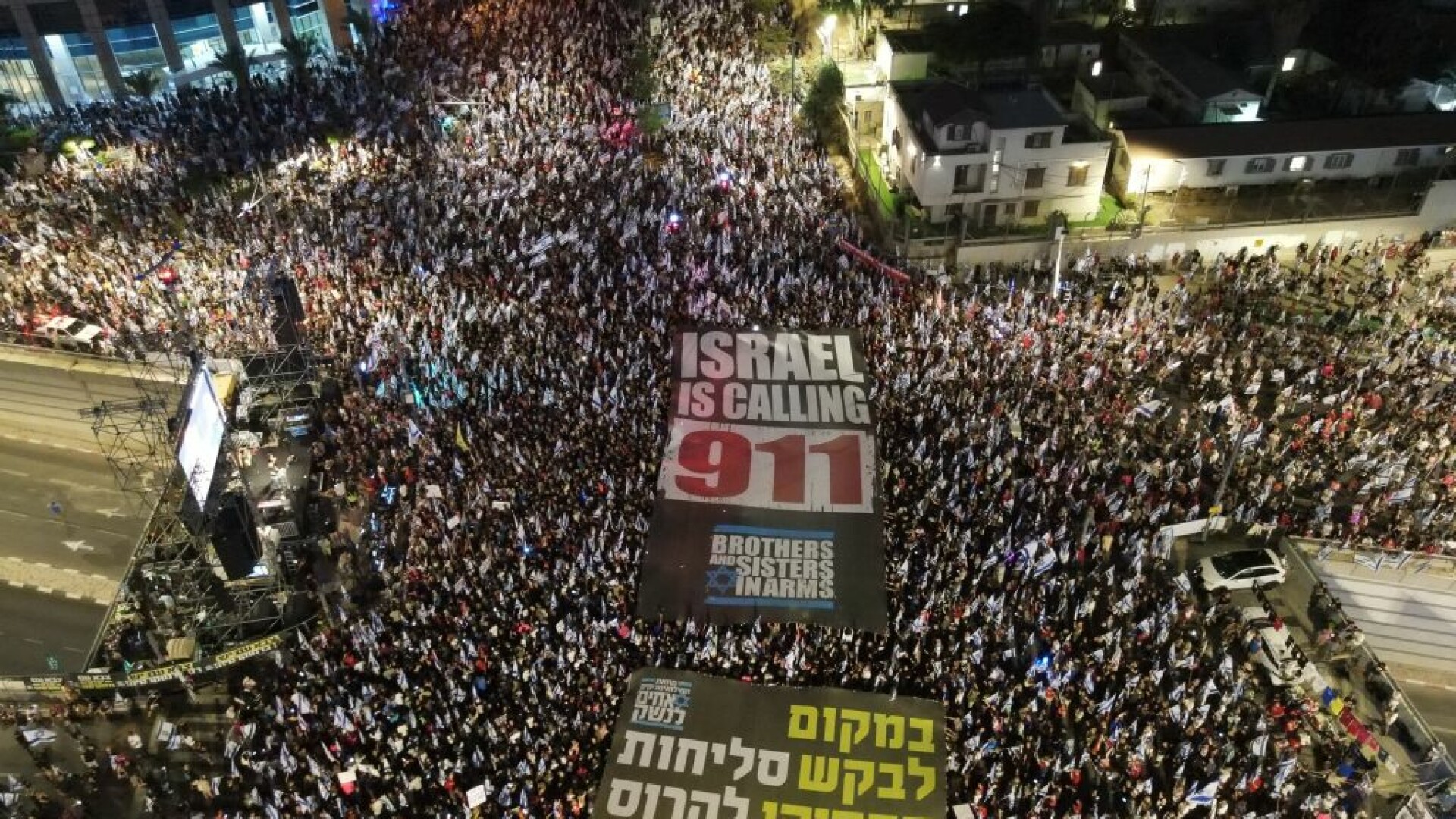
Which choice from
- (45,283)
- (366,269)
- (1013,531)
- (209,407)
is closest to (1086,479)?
(1013,531)

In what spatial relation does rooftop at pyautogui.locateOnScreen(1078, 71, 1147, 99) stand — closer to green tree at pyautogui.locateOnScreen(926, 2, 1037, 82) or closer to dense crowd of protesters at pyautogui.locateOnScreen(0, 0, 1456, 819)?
green tree at pyautogui.locateOnScreen(926, 2, 1037, 82)

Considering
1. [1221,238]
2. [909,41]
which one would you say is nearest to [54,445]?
[909,41]

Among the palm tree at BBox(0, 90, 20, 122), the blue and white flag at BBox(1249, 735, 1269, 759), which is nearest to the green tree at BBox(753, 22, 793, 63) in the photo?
the palm tree at BBox(0, 90, 20, 122)

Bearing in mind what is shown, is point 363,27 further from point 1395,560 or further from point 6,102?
point 1395,560

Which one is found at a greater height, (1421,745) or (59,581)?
(59,581)

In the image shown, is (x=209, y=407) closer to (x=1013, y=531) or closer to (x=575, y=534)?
(x=575, y=534)

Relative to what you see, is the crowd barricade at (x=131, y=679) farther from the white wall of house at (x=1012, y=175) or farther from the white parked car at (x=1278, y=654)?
the white wall of house at (x=1012, y=175)
